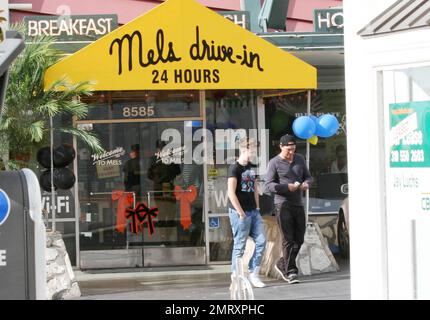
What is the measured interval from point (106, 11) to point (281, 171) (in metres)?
4.03

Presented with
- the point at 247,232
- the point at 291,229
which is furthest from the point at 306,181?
the point at 247,232

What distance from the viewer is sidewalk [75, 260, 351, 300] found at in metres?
11.0

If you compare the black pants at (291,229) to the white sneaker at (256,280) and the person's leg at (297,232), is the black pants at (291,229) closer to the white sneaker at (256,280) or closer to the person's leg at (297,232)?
the person's leg at (297,232)

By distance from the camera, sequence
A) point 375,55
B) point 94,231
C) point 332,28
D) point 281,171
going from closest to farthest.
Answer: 1. point 375,55
2. point 281,171
3. point 332,28
4. point 94,231

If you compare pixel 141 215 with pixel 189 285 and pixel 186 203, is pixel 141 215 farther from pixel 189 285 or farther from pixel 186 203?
pixel 189 285

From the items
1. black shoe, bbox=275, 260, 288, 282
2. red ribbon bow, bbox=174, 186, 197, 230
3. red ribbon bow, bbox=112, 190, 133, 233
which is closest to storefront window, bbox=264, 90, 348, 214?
red ribbon bow, bbox=174, 186, 197, 230

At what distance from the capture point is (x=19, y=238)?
566 cm

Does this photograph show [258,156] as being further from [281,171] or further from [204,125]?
[281,171]

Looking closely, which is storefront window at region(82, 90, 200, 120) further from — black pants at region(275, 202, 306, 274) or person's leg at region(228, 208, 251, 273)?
person's leg at region(228, 208, 251, 273)

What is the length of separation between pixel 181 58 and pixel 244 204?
1.87 metres

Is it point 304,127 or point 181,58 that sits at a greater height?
point 181,58

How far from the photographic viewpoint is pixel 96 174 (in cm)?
1370

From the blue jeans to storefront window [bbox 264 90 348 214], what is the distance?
10.1 ft

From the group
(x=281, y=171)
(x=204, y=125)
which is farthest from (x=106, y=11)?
(x=281, y=171)
